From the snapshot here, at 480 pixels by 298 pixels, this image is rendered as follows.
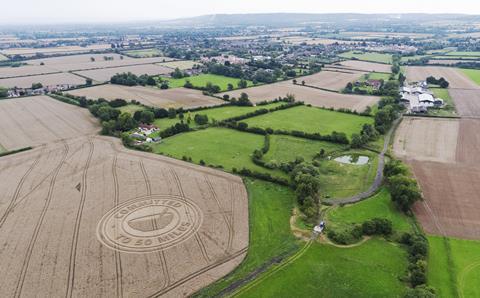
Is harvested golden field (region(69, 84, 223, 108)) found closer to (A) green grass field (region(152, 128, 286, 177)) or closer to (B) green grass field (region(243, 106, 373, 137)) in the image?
(B) green grass field (region(243, 106, 373, 137))

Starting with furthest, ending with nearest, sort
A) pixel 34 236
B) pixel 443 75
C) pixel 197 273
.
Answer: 1. pixel 443 75
2. pixel 34 236
3. pixel 197 273

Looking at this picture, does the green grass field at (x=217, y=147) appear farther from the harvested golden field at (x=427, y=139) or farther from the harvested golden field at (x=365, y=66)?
the harvested golden field at (x=365, y=66)

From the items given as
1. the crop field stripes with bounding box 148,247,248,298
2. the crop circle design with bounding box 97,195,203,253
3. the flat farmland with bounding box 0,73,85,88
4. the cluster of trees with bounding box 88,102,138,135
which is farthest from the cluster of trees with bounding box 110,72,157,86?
the crop field stripes with bounding box 148,247,248,298

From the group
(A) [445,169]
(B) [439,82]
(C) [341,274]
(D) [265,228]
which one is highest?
(B) [439,82]

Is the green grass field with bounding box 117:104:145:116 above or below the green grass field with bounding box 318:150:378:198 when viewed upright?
above

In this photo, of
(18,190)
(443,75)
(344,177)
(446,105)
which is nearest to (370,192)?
(344,177)

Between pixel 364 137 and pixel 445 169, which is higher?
pixel 364 137

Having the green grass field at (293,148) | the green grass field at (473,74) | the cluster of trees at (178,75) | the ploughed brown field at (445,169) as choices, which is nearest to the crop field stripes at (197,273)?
the ploughed brown field at (445,169)

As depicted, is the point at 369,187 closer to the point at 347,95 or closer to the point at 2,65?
the point at 347,95

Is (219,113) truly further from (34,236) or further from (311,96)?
(34,236)
